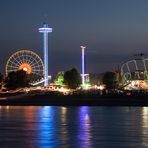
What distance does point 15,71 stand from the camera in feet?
579

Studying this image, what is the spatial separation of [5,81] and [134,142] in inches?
5924

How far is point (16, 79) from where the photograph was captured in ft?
577

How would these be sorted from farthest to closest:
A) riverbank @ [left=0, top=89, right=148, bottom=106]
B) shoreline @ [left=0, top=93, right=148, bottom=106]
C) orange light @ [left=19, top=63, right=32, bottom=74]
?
1. orange light @ [left=19, top=63, right=32, bottom=74]
2. riverbank @ [left=0, top=89, right=148, bottom=106]
3. shoreline @ [left=0, top=93, right=148, bottom=106]

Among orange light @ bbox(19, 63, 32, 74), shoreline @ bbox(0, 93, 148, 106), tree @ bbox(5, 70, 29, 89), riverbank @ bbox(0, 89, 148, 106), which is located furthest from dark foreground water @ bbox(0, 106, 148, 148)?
tree @ bbox(5, 70, 29, 89)

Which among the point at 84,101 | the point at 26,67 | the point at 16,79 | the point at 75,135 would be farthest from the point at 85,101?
the point at 16,79

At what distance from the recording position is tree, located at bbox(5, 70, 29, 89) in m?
174

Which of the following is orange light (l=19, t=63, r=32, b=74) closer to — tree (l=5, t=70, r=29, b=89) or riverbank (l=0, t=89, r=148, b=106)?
tree (l=5, t=70, r=29, b=89)

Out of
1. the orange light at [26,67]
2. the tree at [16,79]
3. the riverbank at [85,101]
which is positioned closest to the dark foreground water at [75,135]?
the riverbank at [85,101]

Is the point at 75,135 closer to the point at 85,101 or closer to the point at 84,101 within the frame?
the point at 84,101

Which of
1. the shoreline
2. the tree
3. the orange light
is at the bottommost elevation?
the shoreline

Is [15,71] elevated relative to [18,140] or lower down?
elevated

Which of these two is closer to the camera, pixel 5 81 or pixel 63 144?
pixel 63 144

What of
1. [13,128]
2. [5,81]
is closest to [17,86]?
[5,81]

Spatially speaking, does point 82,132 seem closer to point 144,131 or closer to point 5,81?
point 144,131
